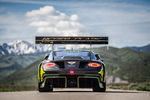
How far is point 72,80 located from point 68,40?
127 inches

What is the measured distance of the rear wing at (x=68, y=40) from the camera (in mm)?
14171

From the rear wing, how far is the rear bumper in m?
2.75

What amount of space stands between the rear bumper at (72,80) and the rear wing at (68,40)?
9.04ft

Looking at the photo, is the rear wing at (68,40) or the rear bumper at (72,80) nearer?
the rear bumper at (72,80)

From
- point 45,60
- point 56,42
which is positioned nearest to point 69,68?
point 45,60

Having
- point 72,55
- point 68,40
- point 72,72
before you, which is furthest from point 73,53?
point 68,40

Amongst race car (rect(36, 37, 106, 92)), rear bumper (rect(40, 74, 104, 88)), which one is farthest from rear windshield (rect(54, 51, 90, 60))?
rear bumper (rect(40, 74, 104, 88))

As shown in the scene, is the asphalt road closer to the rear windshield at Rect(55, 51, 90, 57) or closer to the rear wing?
the rear windshield at Rect(55, 51, 90, 57)

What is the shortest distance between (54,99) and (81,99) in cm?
82

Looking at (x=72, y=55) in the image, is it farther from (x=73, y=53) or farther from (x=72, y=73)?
(x=72, y=73)

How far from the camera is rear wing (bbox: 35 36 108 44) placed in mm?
14171

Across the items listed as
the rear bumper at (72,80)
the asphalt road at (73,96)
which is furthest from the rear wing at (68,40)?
the rear bumper at (72,80)

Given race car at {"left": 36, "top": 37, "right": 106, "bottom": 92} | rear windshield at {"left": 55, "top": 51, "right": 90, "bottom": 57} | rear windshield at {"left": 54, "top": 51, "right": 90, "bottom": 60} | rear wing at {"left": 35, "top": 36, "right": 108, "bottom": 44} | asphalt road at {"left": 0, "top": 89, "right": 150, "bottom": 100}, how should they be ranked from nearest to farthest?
asphalt road at {"left": 0, "top": 89, "right": 150, "bottom": 100}, race car at {"left": 36, "top": 37, "right": 106, "bottom": 92}, rear windshield at {"left": 54, "top": 51, "right": 90, "bottom": 60}, rear windshield at {"left": 55, "top": 51, "right": 90, "bottom": 57}, rear wing at {"left": 35, "top": 36, "right": 108, "bottom": 44}

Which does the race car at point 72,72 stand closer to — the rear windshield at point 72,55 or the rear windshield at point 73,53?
the rear windshield at point 72,55
